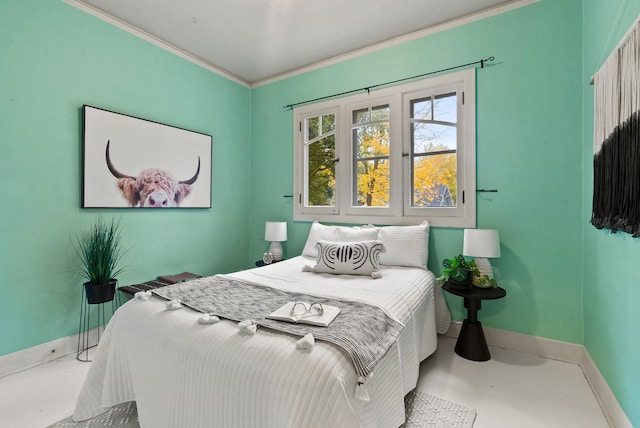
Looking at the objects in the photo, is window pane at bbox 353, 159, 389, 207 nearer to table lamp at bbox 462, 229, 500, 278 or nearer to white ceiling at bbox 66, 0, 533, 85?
table lamp at bbox 462, 229, 500, 278

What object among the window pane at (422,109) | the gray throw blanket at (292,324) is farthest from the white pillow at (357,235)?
the window pane at (422,109)

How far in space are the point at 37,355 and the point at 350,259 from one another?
2.40 m

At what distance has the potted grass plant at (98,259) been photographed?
2254 millimetres

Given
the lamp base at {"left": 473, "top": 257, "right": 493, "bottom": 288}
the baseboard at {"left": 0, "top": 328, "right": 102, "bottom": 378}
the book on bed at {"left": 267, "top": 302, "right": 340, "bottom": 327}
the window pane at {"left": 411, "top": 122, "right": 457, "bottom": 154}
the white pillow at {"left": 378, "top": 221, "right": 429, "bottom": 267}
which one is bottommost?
the baseboard at {"left": 0, "top": 328, "right": 102, "bottom": 378}

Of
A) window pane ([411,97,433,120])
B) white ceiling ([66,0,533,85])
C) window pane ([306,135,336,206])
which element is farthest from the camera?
window pane ([306,135,336,206])

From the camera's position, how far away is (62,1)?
228cm

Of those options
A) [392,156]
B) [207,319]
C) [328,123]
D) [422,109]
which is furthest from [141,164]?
[422,109]

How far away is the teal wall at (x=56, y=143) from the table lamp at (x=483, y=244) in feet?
9.09

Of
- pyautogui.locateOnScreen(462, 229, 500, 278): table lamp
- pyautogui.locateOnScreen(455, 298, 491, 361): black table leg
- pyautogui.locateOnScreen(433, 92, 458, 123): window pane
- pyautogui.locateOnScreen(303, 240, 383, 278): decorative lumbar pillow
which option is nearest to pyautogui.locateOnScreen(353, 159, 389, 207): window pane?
pyautogui.locateOnScreen(433, 92, 458, 123): window pane

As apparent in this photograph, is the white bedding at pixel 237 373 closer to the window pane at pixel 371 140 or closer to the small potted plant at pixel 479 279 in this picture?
the small potted plant at pixel 479 279

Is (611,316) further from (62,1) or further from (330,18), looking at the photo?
(62,1)

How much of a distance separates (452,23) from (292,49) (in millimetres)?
1542

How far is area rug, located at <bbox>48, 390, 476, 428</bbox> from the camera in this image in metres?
1.54

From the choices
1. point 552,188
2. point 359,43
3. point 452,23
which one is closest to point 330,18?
point 359,43
